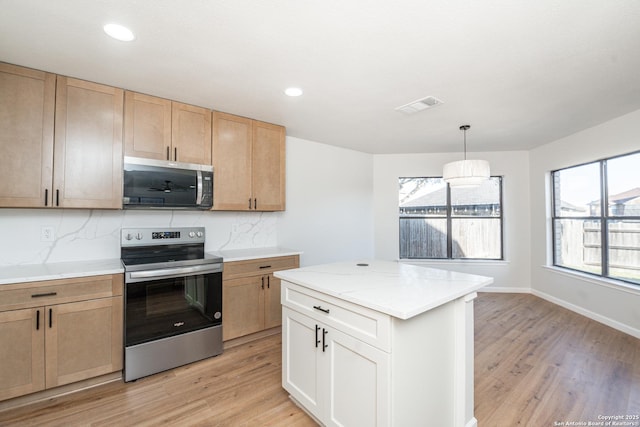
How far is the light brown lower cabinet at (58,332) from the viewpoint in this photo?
1.85 meters

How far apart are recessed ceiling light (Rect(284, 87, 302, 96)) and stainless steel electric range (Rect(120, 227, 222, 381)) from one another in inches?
64.8

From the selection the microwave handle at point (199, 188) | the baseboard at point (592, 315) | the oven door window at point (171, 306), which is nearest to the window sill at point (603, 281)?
the baseboard at point (592, 315)

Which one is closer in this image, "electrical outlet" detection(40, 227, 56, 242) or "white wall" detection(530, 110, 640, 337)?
"electrical outlet" detection(40, 227, 56, 242)

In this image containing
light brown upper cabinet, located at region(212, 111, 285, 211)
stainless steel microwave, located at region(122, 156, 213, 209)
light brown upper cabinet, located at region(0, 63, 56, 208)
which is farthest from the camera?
light brown upper cabinet, located at region(212, 111, 285, 211)

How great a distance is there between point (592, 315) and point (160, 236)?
17.0 ft

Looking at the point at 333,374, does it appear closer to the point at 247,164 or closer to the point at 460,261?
the point at 247,164

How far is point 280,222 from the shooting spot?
378 cm

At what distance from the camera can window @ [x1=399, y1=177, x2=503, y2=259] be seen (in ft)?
16.3

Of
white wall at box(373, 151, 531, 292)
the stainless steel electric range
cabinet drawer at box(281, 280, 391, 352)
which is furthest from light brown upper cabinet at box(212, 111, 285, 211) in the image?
white wall at box(373, 151, 531, 292)

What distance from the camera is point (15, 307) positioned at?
6.07ft

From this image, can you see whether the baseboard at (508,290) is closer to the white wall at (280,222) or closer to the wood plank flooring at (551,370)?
the wood plank flooring at (551,370)

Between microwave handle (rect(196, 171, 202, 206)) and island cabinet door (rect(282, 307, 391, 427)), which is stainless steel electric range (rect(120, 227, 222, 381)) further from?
island cabinet door (rect(282, 307, 391, 427))

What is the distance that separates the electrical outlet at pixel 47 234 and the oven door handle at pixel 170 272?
0.84 m

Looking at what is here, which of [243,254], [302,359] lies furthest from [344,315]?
[243,254]
